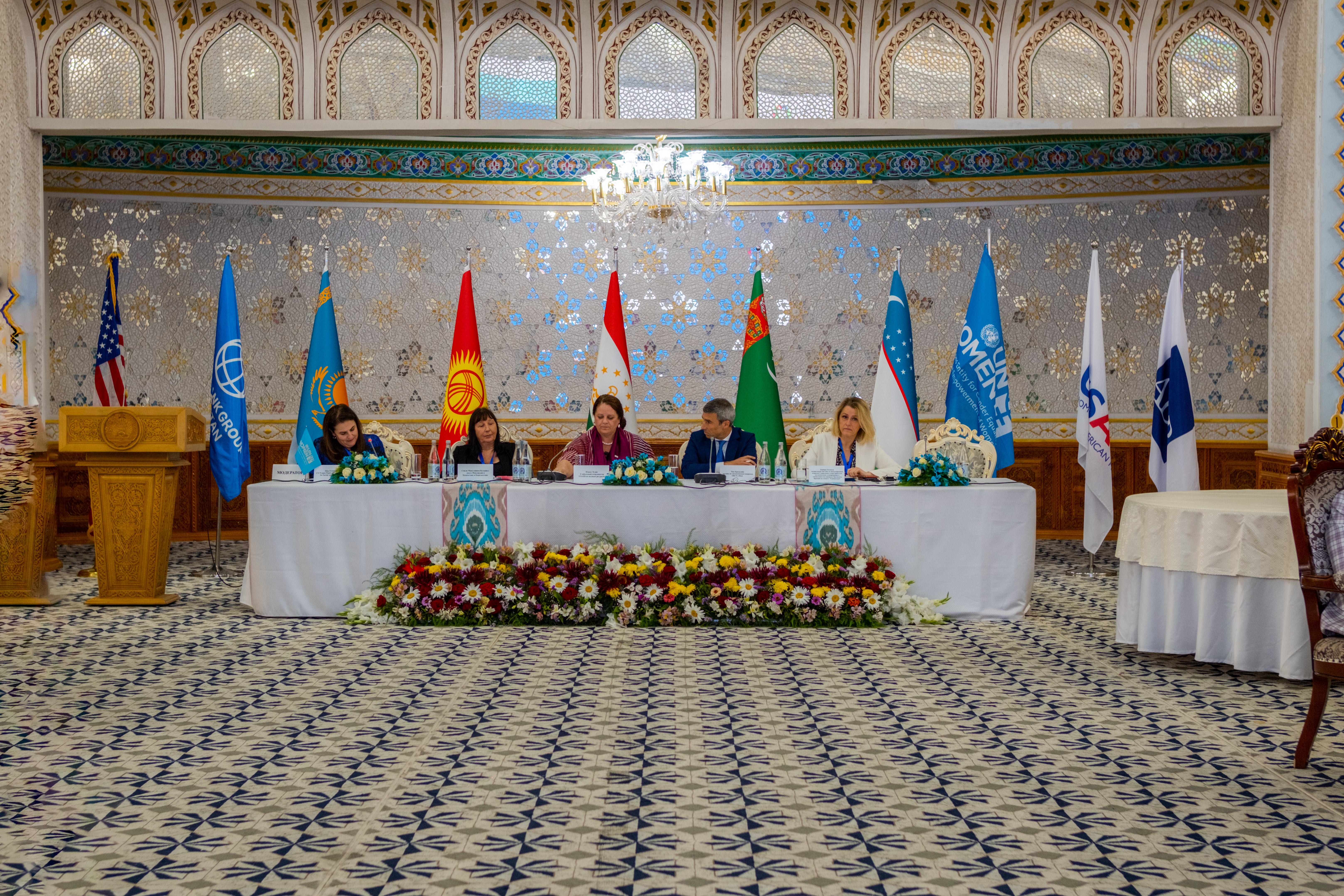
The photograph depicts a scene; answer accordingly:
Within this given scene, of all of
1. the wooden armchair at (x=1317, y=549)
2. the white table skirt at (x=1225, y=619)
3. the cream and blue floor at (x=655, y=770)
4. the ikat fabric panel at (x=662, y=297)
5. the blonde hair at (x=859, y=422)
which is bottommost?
the cream and blue floor at (x=655, y=770)

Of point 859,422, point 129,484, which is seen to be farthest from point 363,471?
point 859,422

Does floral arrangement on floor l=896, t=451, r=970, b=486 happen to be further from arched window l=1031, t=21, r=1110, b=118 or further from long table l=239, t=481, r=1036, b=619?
arched window l=1031, t=21, r=1110, b=118

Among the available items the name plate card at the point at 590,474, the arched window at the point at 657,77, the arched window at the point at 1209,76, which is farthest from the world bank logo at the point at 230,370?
the arched window at the point at 1209,76

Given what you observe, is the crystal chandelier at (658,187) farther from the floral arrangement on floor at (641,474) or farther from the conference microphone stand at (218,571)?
the conference microphone stand at (218,571)

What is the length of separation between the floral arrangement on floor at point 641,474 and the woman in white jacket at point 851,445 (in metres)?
1.01

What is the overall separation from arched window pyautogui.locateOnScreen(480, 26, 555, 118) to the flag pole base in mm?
5174

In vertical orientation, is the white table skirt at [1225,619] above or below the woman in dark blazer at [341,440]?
below

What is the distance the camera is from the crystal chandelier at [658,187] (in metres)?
8.24

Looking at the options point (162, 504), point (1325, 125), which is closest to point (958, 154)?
point (1325, 125)

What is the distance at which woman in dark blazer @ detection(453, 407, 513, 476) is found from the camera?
6777mm

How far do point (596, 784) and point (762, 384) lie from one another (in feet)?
19.8

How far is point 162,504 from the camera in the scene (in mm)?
6543

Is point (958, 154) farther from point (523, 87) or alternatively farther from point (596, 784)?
point (596, 784)

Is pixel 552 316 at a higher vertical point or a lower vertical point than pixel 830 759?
higher
